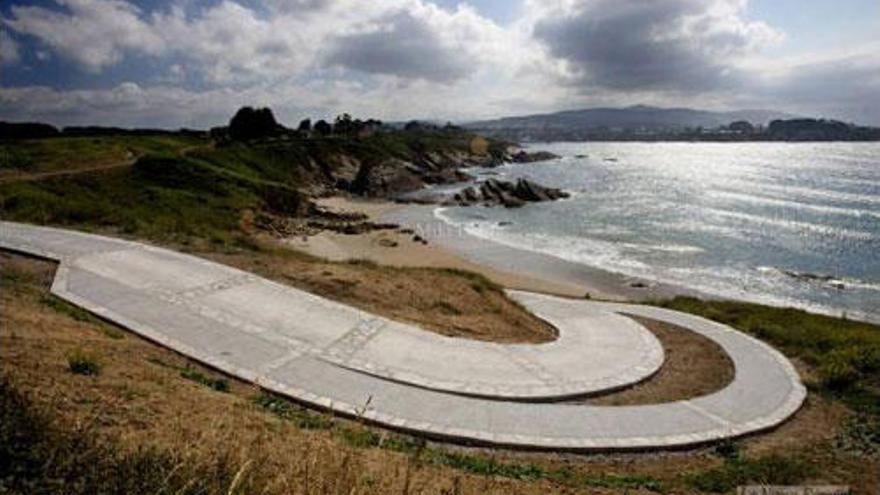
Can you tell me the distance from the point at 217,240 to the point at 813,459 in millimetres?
20378

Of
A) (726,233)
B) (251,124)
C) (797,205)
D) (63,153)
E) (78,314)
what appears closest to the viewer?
(78,314)

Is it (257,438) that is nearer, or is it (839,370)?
(257,438)

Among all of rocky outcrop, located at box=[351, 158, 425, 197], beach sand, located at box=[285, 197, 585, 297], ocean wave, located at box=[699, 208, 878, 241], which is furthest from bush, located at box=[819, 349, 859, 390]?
rocky outcrop, located at box=[351, 158, 425, 197]

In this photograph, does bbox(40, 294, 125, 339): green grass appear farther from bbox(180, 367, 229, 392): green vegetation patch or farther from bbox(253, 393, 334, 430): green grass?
bbox(253, 393, 334, 430): green grass

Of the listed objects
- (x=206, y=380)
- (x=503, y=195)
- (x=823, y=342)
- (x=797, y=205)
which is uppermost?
(x=206, y=380)

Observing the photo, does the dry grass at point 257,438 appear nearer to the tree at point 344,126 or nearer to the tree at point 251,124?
the tree at point 251,124

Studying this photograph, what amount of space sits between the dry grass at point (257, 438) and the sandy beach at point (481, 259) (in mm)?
21691

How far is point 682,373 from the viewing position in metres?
15.4

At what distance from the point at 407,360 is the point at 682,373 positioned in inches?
264

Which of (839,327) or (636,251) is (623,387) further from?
(636,251)

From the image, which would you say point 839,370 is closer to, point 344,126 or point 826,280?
point 826,280

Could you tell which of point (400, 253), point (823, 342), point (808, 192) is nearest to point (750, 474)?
point (823, 342)

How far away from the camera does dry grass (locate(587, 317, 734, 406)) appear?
1358 centimetres

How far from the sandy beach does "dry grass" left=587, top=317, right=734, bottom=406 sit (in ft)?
45.5
